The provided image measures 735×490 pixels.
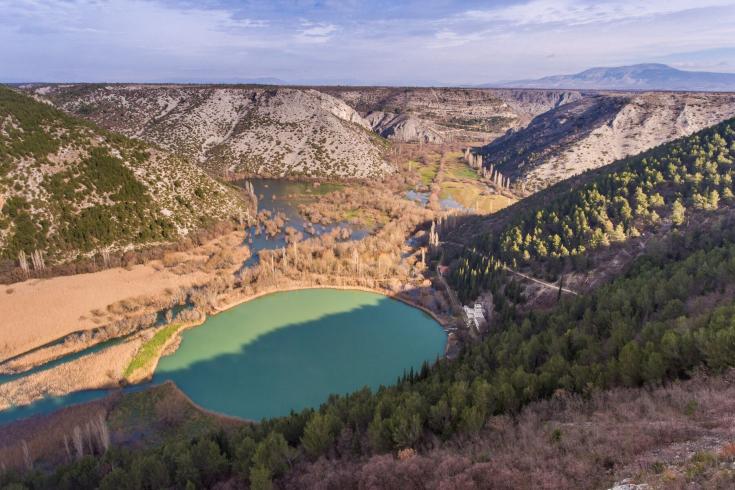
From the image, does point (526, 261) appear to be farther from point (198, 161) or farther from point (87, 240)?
point (198, 161)

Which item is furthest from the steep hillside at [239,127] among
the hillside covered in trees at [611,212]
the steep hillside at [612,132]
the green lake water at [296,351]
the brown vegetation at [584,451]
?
the brown vegetation at [584,451]

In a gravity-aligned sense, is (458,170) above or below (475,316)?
above

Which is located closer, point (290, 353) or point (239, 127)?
point (290, 353)

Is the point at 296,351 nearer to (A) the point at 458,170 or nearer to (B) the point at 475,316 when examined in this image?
(B) the point at 475,316

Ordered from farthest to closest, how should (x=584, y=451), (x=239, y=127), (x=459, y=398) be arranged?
(x=239, y=127)
(x=459, y=398)
(x=584, y=451)

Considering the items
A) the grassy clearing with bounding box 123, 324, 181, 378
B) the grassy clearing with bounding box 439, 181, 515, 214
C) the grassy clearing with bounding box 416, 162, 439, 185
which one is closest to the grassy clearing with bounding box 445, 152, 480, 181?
the grassy clearing with bounding box 416, 162, 439, 185

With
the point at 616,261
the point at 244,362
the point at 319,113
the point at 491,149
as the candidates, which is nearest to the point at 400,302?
the point at 244,362

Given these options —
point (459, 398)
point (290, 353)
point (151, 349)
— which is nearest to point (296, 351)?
point (290, 353)
